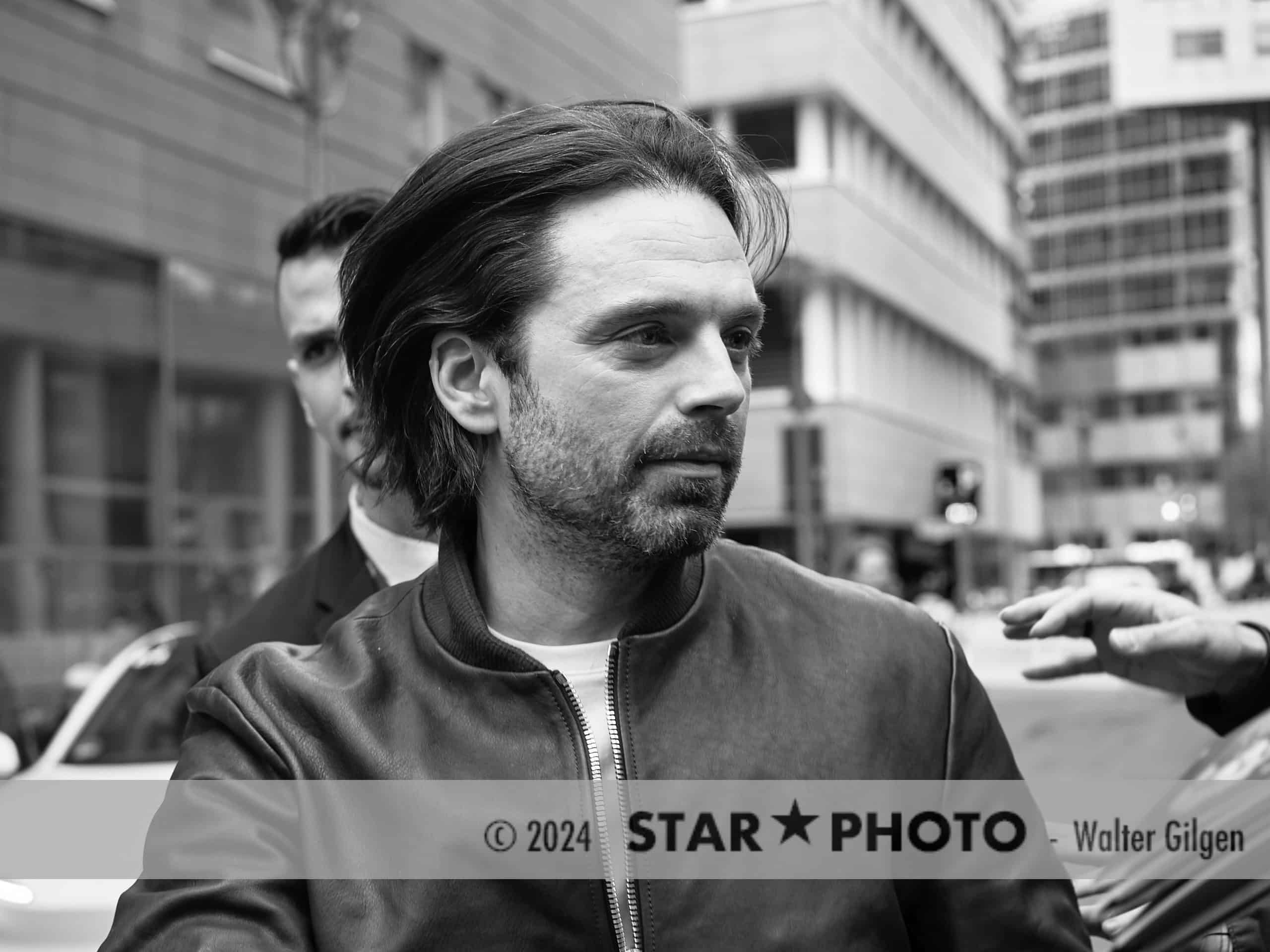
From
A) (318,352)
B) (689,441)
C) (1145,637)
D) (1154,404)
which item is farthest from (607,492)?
(1154,404)

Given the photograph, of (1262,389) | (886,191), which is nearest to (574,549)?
(1262,389)

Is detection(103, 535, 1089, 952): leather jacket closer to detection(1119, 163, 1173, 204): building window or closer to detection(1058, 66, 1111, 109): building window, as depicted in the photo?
detection(1119, 163, 1173, 204): building window

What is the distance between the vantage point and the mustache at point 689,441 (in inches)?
79.5

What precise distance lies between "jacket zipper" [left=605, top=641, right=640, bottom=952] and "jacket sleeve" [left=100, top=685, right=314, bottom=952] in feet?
1.13

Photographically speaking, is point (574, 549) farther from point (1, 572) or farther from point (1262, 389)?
point (1, 572)

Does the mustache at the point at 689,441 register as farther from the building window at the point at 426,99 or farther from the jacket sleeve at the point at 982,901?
the building window at the point at 426,99

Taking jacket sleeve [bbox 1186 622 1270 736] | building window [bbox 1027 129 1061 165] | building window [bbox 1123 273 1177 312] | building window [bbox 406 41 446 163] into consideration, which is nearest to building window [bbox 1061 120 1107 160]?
building window [bbox 1027 129 1061 165]

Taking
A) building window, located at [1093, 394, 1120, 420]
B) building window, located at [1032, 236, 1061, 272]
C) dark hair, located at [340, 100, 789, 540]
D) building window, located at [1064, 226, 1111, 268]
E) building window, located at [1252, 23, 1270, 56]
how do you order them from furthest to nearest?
building window, located at [1093, 394, 1120, 420] < building window, located at [1032, 236, 1061, 272] < building window, located at [1064, 226, 1111, 268] < building window, located at [1252, 23, 1270, 56] < dark hair, located at [340, 100, 789, 540]

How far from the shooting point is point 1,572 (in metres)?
14.4

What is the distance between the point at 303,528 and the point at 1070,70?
10798mm

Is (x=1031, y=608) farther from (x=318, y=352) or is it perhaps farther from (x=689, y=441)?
(x=318, y=352)

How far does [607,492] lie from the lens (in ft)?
6.71

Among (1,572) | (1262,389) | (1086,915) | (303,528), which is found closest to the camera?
(1086,915)

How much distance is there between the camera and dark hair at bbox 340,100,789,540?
210 centimetres
